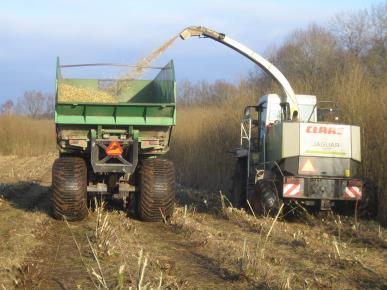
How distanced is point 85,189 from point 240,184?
4223 millimetres

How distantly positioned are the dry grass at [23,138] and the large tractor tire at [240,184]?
28182mm

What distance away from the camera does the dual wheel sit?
33.8 feet

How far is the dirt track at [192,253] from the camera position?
598 cm

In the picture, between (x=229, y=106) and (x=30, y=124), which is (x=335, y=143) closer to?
(x=229, y=106)

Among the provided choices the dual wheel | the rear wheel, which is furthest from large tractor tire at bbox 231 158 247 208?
the dual wheel

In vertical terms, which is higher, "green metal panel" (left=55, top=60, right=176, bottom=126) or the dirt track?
"green metal panel" (left=55, top=60, right=176, bottom=126)

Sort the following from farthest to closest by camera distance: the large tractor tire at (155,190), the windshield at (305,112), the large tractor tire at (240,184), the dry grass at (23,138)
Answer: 1. the dry grass at (23,138)
2. the large tractor tire at (240,184)
3. the windshield at (305,112)
4. the large tractor tire at (155,190)

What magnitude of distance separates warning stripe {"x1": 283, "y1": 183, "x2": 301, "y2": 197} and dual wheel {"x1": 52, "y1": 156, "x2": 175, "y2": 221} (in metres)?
1.98

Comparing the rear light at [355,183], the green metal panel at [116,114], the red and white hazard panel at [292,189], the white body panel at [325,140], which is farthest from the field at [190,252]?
the green metal panel at [116,114]

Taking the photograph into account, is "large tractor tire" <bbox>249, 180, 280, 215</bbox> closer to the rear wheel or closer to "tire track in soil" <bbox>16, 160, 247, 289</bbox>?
the rear wheel

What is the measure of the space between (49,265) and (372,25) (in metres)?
24.8

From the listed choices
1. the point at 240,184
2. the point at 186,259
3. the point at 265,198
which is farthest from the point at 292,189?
the point at 186,259

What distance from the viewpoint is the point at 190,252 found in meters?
7.80

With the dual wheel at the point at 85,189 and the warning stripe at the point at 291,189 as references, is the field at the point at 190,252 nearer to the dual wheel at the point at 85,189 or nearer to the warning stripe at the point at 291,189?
the dual wheel at the point at 85,189
